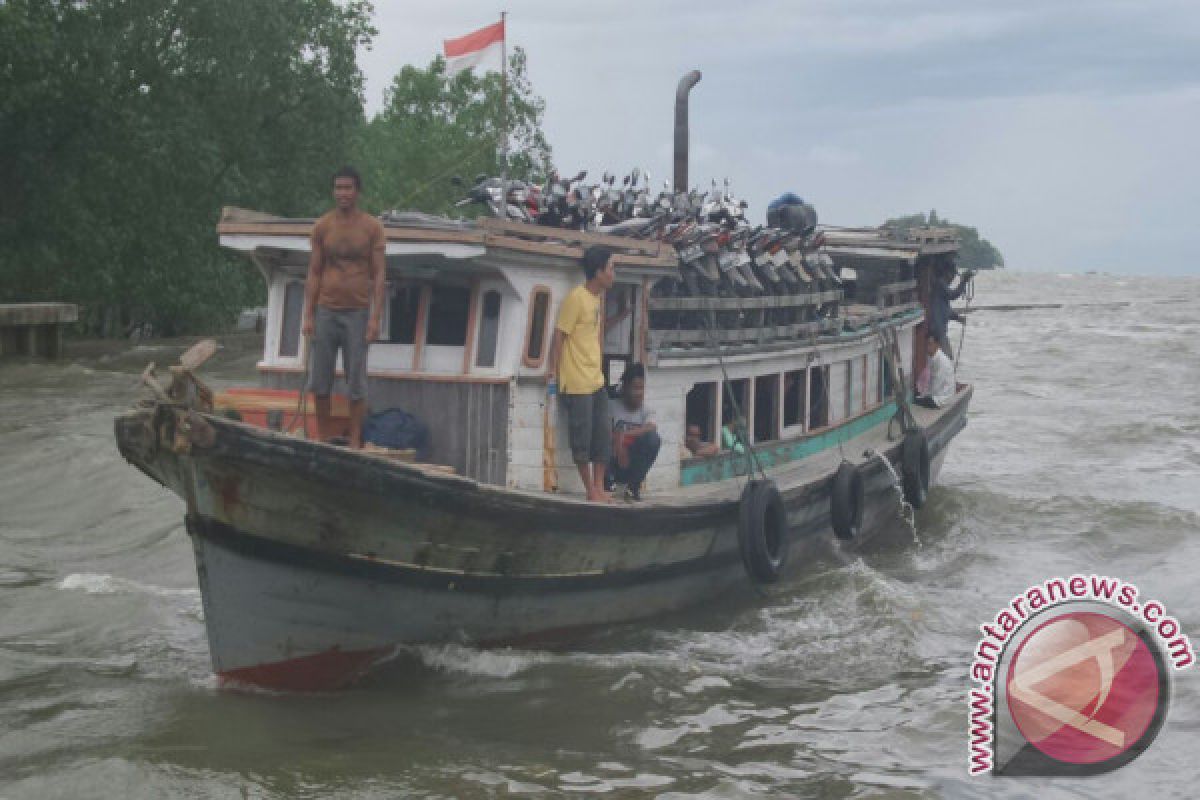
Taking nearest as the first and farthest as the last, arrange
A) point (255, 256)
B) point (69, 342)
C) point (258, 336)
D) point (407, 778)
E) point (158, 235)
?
point (407, 778), point (255, 256), point (158, 235), point (69, 342), point (258, 336)

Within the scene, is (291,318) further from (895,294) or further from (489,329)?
(895,294)

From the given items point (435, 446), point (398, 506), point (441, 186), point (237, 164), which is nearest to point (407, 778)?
point (398, 506)

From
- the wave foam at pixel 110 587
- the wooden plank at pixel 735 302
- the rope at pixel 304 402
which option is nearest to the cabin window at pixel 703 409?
the wooden plank at pixel 735 302

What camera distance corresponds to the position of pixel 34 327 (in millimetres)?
26672

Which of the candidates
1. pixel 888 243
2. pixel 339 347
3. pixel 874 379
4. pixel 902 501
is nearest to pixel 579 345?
pixel 339 347

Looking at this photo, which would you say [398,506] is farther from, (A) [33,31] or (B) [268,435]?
(A) [33,31]

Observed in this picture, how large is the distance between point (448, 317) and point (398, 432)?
891 millimetres

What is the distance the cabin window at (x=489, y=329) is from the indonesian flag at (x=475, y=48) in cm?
161

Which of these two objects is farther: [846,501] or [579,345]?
[846,501]

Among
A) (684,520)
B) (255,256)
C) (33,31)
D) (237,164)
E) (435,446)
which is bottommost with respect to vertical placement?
(684,520)

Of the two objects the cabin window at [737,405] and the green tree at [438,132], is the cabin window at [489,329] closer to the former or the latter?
the cabin window at [737,405]

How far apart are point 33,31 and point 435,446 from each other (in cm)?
1865

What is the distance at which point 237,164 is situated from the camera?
28859mm

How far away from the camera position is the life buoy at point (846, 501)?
12.6 m
